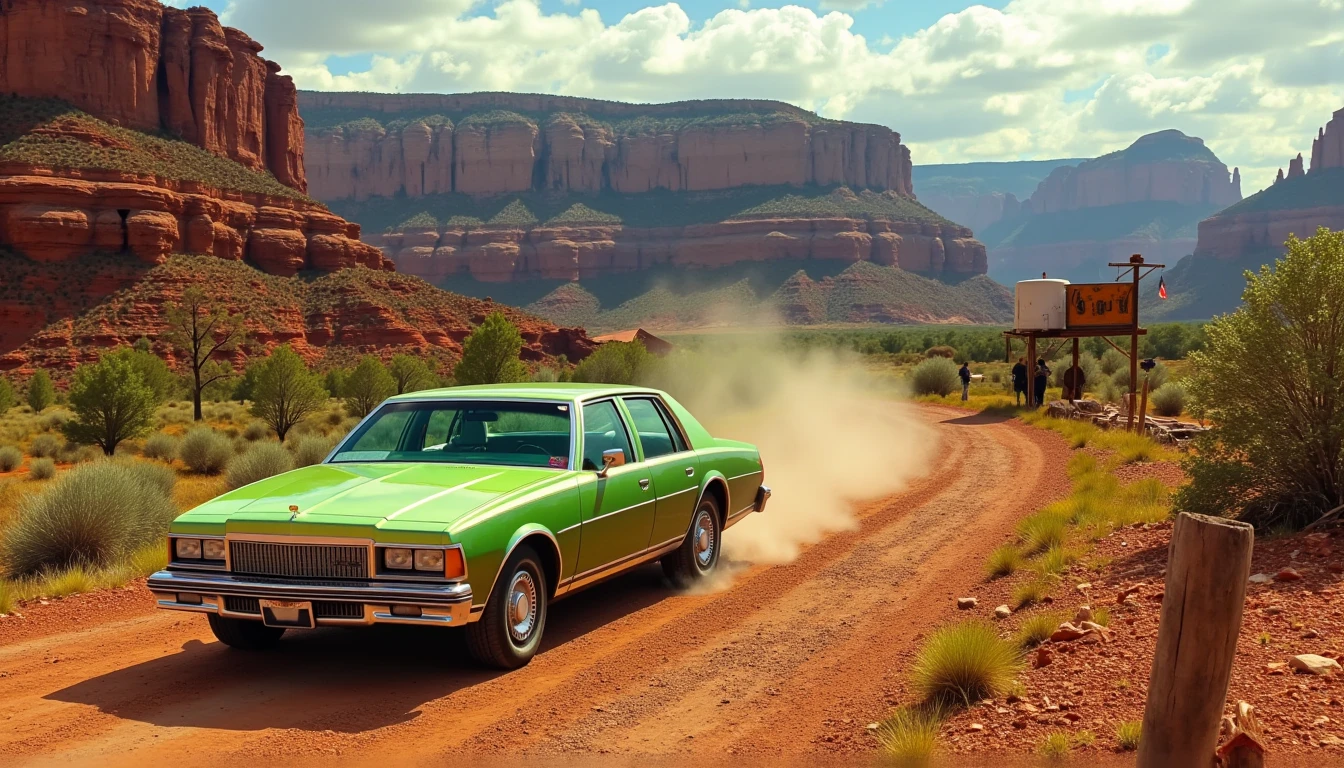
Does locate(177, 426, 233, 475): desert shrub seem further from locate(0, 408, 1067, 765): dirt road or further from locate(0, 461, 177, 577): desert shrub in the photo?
locate(0, 408, 1067, 765): dirt road

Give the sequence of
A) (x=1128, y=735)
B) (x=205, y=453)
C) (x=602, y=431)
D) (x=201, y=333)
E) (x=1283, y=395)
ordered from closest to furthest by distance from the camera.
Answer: (x=1128, y=735) → (x=602, y=431) → (x=1283, y=395) → (x=205, y=453) → (x=201, y=333)

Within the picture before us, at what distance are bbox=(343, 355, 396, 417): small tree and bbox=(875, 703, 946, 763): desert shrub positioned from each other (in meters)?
32.7

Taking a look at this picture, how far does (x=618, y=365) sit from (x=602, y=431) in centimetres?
3077

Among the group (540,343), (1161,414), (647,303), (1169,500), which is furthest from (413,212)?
(1169,500)

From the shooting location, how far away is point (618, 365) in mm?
38969

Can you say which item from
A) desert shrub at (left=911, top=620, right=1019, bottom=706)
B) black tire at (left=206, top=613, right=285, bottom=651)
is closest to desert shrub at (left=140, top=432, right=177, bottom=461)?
black tire at (left=206, top=613, right=285, bottom=651)

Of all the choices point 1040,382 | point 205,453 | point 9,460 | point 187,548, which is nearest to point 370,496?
point 187,548

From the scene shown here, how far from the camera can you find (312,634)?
7.54 meters

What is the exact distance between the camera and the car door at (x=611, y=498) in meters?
7.30

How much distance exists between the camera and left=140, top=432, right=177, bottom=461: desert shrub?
2514 centimetres

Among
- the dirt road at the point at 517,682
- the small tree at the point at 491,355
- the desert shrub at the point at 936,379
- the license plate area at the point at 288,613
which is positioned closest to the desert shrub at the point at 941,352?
the desert shrub at the point at 936,379

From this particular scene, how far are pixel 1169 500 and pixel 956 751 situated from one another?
828 centimetres

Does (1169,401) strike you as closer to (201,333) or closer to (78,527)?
(78,527)

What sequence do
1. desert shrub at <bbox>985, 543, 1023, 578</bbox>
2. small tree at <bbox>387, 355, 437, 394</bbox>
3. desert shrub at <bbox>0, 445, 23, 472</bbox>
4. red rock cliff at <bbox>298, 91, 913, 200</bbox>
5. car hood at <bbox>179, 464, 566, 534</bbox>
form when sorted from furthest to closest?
red rock cliff at <bbox>298, 91, 913, 200</bbox> → small tree at <bbox>387, 355, 437, 394</bbox> → desert shrub at <bbox>0, 445, 23, 472</bbox> → desert shrub at <bbox>985, 543, 1023, 578</bbox> → car hood at <bbox>179, 464, 566, 534</bbox>
